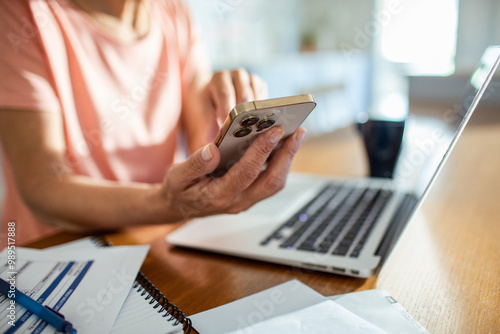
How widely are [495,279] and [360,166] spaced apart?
1.75ft

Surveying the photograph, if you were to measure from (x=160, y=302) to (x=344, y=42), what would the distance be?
19.2ft

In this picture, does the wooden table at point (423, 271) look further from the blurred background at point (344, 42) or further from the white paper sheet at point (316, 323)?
the blurred background at point (344, 42)

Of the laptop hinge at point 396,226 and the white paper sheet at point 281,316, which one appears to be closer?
the white paper sheet at point 281,316

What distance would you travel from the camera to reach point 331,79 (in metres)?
5.04

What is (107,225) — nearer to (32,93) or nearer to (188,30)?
(32,93)

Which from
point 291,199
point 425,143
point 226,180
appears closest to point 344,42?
point 425,143

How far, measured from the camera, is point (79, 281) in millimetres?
438

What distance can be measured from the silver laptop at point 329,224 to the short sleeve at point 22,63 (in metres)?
0.33

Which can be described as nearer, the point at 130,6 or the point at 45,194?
the point at 45,194

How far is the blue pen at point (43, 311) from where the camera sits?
1.15 ft

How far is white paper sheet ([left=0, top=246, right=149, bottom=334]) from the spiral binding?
1cm

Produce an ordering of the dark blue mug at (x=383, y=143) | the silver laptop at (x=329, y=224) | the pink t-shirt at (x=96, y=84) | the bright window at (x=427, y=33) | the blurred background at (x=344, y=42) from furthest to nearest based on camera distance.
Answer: the bright window at (x=427, y=33) → the blurred background at (x=344, y=42) → the dark blue mug at (x=383, y=143) → the pink t-shirt at (x=96, y=84) → the silver laptop at (x=329, y=224)

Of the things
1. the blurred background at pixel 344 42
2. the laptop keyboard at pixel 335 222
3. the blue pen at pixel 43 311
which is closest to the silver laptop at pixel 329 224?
the laptop keyboard at pixel 335 222

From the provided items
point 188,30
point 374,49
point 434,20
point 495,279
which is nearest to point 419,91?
point 188,30
